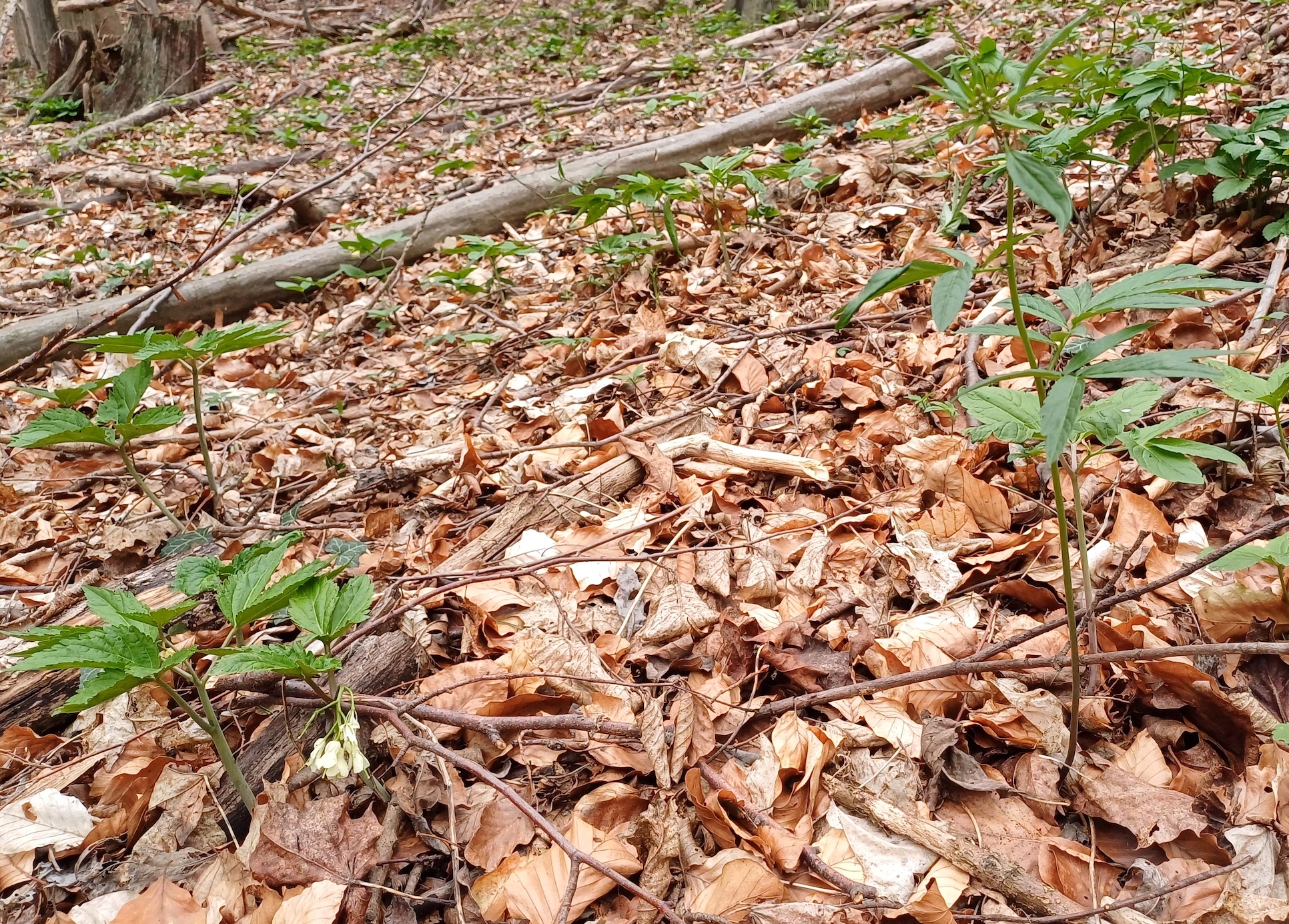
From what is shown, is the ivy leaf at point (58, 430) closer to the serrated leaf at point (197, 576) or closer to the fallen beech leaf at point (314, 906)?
the serrated leaf at point (197, 576)

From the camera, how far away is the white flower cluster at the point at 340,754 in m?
1.24

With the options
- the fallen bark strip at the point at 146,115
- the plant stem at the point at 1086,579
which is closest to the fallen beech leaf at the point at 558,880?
the plant stem at the point at 1086,579

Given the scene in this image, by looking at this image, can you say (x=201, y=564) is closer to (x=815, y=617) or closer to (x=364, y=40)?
(x=815, y=617)

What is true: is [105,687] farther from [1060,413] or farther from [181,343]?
[1060,413]

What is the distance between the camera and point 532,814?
1.32 m

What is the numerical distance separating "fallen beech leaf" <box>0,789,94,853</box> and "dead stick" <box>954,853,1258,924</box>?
1.59 m

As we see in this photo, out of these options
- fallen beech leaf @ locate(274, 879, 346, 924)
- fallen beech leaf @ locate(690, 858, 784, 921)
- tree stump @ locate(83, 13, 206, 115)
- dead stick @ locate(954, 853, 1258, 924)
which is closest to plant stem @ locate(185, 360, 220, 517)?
fallen beech leaf @ locate(274, 879, 346, 924)

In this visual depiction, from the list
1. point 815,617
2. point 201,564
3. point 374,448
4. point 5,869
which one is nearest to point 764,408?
point 815,617

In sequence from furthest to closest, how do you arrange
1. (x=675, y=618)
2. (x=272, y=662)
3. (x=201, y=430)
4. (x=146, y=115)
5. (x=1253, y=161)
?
(x=146, y=115)
(x=1253, y=161)
(x=201, y=430)
(x=675, y=618)
(x=272, y=662)

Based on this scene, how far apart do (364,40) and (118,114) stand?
375cm

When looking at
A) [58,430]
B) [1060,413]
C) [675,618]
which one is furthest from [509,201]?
[1060,413]

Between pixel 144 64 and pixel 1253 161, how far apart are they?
11738 mm

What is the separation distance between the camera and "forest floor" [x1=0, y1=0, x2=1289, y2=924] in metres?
1.27

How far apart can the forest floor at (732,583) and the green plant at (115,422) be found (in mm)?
16
